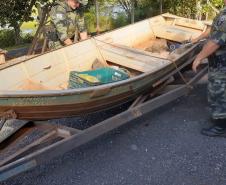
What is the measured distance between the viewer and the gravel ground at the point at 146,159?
475 centimetres

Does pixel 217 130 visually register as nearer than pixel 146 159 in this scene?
No

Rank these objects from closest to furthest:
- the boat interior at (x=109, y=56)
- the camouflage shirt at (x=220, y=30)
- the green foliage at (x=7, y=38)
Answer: the camouflage shirt at (x=220, y=30)
the boat interior at (x=109, y=56)
the green foliage at (x=7, y=38)

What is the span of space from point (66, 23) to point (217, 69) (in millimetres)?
3359

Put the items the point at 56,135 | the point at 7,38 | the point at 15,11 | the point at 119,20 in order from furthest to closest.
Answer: the point at 119,20
the point at 7,38
the point at 15,11
the point at 56,135

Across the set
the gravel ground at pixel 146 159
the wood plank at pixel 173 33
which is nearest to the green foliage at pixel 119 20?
the wood plank at pixel 173 33

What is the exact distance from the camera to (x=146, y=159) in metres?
5.15

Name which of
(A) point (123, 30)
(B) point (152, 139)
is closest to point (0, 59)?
(A) point (123, 30)

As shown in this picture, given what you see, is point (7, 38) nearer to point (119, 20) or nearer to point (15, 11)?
point (15, 11)

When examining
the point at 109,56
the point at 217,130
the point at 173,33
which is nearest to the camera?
the point at 217,130

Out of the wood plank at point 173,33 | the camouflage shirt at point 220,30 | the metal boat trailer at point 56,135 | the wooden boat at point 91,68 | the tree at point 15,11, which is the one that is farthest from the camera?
the tree at point 15,11

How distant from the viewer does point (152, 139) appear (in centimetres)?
566

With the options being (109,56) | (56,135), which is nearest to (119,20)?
(109,56)

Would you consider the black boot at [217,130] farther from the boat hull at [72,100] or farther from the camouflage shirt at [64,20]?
the camouflage shirt at [64,20]

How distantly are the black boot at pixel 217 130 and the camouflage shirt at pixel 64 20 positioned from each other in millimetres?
3348
